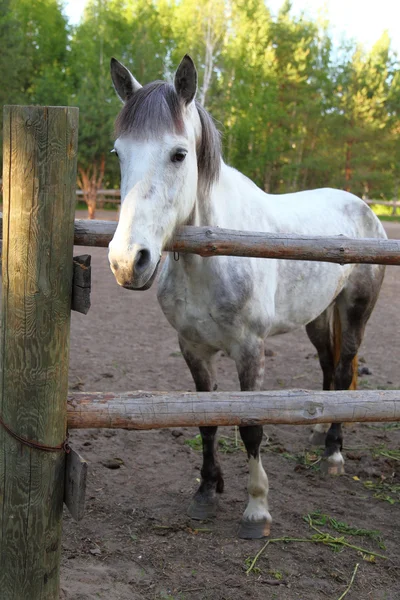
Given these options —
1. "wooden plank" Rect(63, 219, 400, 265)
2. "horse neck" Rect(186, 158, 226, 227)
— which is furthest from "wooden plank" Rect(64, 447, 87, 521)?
"horse neck" Rect(186, 158, 226, 227)

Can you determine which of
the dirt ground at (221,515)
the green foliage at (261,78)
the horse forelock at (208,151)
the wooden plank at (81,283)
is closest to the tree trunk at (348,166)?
the green foliage at (261,78)

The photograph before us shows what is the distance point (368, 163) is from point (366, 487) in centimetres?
2794

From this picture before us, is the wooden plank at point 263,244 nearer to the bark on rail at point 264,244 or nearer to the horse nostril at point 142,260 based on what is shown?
the bark on rail at point 264,244

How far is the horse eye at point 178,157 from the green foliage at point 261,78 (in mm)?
23814

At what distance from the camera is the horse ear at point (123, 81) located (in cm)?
247

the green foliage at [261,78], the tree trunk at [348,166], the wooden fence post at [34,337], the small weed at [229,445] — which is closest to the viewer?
the wooden fence post at [34,337]

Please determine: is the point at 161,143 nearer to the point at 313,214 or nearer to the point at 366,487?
the point at 313,214

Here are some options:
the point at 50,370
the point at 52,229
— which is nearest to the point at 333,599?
the point at 50,370

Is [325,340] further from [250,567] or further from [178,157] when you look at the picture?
[178,157]

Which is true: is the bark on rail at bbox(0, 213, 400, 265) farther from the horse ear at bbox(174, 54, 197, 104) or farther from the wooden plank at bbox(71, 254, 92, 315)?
the horse ear at bbox(174, 54, 197, 104)

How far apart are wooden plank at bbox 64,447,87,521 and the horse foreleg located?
1.25m

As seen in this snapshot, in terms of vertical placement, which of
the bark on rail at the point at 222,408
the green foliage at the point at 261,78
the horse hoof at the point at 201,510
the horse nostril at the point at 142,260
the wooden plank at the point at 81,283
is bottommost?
the horse hoof at the point at 201,510

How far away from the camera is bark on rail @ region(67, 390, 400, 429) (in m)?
2.00

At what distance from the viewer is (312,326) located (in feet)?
15.1
